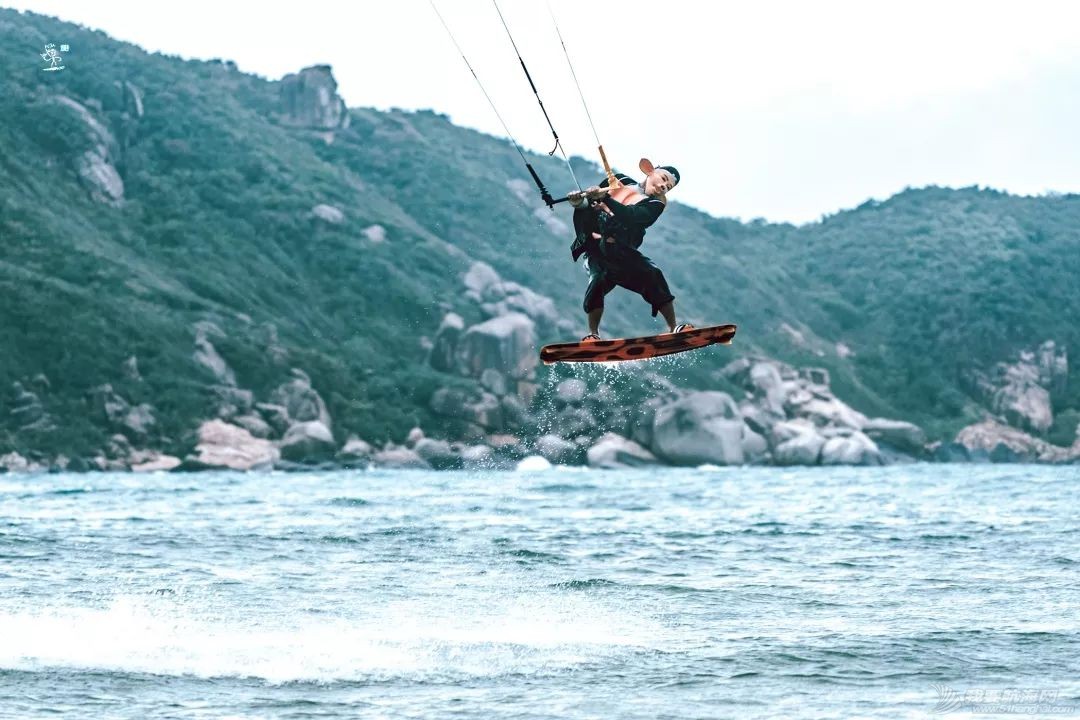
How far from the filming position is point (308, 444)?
297ft

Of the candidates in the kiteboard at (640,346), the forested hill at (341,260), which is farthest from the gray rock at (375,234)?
the kiteboard at (640,346)

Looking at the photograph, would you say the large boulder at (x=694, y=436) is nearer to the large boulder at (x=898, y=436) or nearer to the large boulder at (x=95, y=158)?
the large boulder at (x=898, y=436)

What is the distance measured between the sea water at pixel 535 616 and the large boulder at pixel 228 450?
4782 cm

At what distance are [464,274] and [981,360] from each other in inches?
1982

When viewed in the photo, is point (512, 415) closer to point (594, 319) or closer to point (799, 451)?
point (799, 451)

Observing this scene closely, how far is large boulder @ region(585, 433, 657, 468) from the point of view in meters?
92.8

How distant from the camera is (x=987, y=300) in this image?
5984 inches

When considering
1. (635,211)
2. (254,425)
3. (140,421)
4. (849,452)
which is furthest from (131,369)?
(635,211)

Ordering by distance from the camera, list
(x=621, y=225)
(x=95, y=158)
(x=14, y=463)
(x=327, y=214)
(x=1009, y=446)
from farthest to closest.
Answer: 1. (x=327, y=214)
2. (x=1009, y=446)
3. (x=95, y=158)
4. (x=14, y=463)
5. (x=621, y=225)

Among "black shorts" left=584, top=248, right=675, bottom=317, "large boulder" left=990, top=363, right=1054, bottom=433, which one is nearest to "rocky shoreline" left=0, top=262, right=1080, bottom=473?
"large boulder" left=990, top=363, right=1054, bottom=433

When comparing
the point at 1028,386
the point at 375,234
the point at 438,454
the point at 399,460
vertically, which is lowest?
the point at 399,460

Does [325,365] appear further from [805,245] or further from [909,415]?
[805,245]

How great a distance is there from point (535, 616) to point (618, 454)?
73.3 metres

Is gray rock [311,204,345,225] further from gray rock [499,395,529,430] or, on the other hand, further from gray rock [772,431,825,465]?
gray rock [772,431,825,465]
